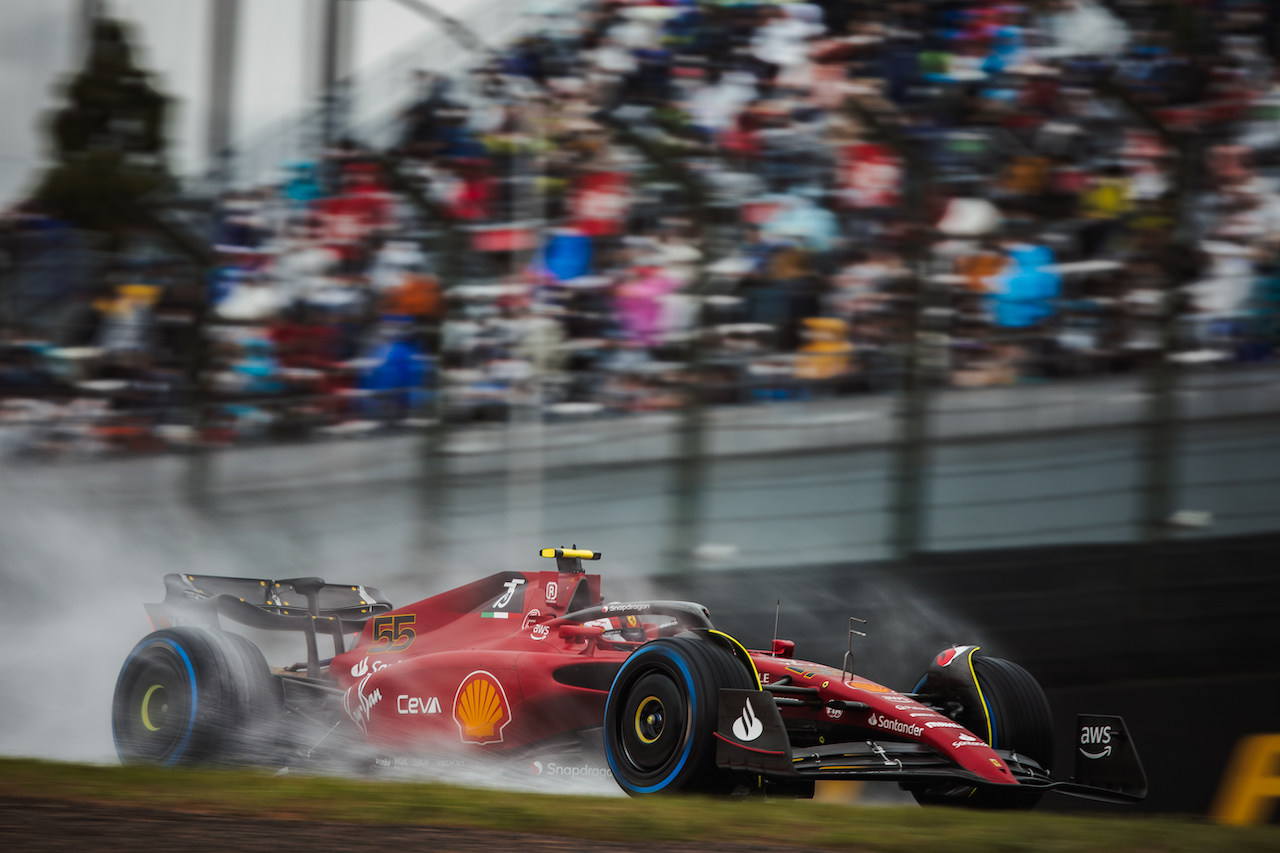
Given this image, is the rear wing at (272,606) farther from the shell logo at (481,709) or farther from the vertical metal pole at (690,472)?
the vertical metal pole at (690,472)

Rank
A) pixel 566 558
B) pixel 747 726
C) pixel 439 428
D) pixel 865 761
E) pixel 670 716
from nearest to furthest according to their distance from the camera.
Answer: pixel 747 726 → pixel 670 716 → pixel 865 761 → pixel 566 558 → pixel 439 428

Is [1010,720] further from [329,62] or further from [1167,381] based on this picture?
[329,62]

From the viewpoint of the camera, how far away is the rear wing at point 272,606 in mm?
6176

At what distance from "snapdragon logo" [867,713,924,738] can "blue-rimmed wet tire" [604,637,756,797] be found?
65 cm

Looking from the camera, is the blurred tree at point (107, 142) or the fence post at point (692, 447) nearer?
the fence post at point (692, 447)

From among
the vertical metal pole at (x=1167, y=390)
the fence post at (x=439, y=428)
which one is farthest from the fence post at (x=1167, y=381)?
the fence post at (x=439, y=428)

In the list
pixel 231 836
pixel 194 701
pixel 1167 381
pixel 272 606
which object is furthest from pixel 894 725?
pixel 272 606

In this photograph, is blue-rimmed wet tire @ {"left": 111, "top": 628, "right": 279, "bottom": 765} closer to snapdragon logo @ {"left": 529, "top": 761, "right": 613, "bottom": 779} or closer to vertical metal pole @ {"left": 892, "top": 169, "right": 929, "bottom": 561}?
snapdragon logo @ {"left": 529, "top": 761, "right": 613, "bottom": 779}

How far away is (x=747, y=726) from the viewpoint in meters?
4.32

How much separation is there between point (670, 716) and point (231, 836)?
5.29ft

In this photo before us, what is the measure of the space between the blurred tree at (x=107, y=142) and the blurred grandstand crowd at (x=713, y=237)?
0.76ft

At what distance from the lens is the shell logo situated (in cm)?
522

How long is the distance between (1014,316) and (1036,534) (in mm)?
1137

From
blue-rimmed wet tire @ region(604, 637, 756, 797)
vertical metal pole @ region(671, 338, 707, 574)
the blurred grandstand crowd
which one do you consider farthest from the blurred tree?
blue-rimmed wet tire @ region(604, 637, 756, 797)
